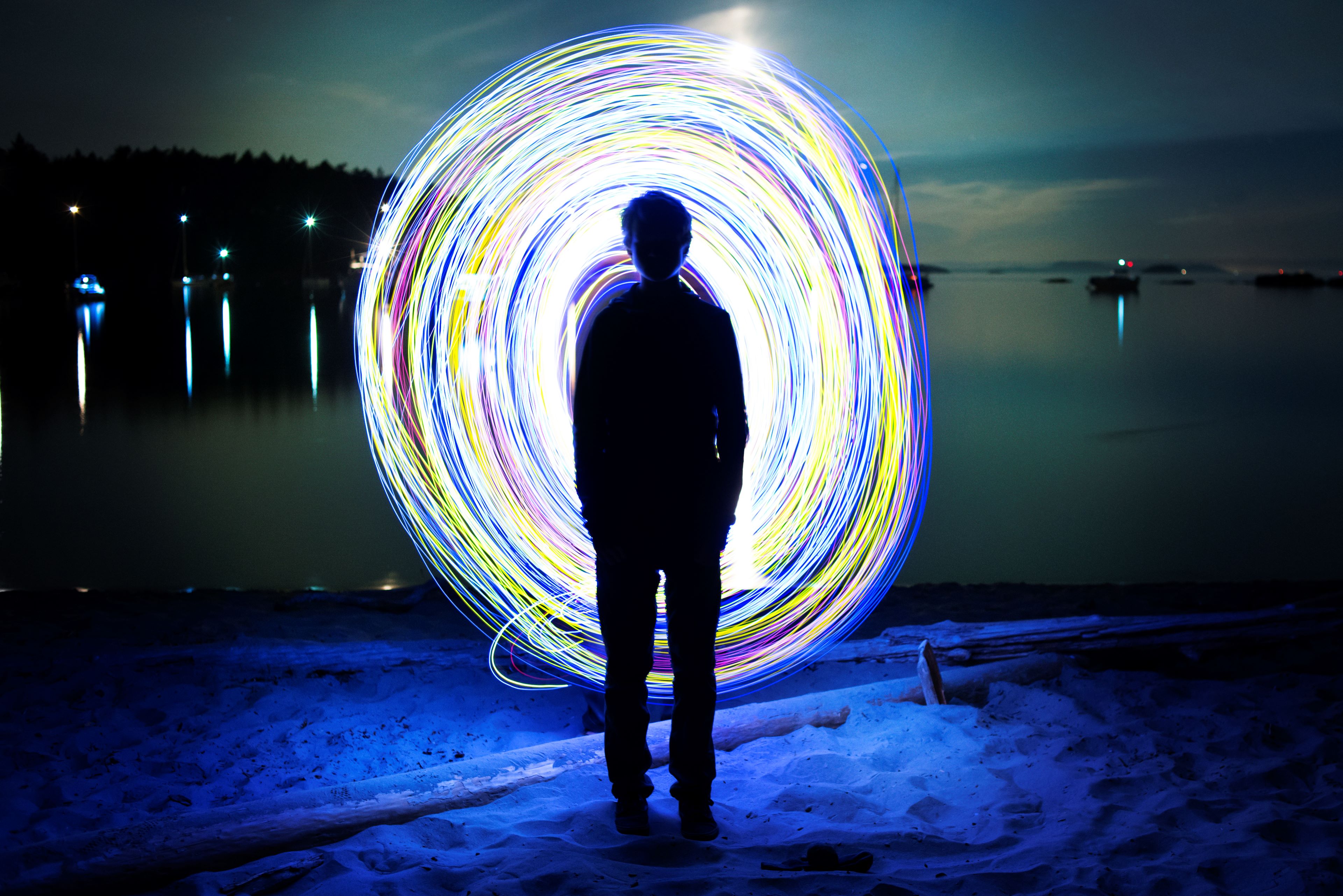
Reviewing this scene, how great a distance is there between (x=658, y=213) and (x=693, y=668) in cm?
138

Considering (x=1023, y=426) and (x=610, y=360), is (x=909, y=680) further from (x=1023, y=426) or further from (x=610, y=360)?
(x=1023, y=426)

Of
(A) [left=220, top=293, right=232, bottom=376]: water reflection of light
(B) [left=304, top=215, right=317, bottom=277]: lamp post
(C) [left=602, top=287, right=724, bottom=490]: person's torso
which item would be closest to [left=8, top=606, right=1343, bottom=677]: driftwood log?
(C) [left=602, top=287, right=724, bottom=490]: person's torso

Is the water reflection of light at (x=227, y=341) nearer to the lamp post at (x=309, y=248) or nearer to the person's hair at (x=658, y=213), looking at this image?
the person's hair at (x=658, y=213)

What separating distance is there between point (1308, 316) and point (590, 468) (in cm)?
5042

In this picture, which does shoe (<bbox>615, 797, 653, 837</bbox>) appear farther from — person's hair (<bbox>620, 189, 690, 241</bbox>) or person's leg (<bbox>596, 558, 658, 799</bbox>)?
person's hair (<bbox>620, 189, 690, 241</bbox>)

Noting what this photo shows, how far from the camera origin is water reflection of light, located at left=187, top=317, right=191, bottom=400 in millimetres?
17016

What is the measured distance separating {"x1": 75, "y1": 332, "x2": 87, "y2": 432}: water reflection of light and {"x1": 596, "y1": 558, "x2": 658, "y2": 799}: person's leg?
12.3m

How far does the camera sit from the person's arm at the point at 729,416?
9.18ft

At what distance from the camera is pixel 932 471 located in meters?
12.0

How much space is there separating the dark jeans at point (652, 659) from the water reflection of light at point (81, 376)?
1231 centimetres

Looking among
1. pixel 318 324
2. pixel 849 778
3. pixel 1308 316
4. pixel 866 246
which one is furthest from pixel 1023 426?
pixel 1308 316

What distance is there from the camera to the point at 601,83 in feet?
15.3

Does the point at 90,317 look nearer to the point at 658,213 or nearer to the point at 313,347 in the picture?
the point at 313,347

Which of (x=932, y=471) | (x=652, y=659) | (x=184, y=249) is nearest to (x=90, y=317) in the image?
(x=184, y=249)
